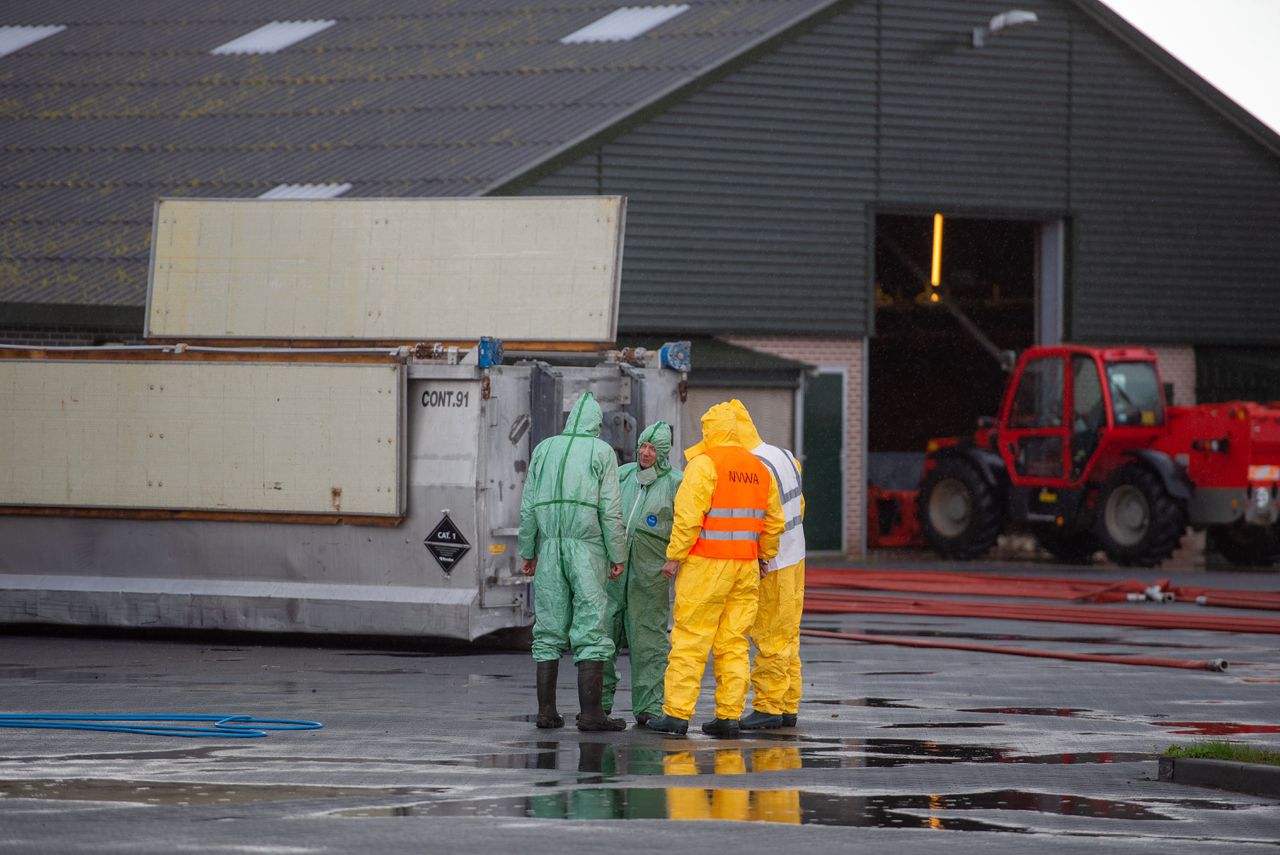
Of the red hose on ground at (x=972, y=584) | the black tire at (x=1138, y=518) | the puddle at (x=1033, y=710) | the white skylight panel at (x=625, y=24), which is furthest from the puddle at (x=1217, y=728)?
the white skylight panel at (x=625, y=24)

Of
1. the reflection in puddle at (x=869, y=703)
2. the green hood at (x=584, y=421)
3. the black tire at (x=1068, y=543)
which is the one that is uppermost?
the green hood at (x=584, y=421)

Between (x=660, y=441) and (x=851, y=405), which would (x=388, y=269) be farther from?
(x=851, y=405)

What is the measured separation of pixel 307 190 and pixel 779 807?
67.4 ft

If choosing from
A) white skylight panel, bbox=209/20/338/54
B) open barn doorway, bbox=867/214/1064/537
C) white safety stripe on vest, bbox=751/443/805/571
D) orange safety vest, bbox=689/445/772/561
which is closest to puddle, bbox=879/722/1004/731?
white safety stripe on vest, bbox=751/443/805/571

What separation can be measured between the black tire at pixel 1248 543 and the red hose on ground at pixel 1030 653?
10.9 meters

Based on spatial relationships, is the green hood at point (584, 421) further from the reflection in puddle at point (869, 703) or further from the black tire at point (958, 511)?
the black tire at point (958, 511)

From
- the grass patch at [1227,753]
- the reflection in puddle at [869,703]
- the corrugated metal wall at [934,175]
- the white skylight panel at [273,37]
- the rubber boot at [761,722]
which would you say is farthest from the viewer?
the white skylight panel at [273,37]

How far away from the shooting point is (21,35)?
3747cm

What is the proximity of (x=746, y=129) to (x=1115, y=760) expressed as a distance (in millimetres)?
19380

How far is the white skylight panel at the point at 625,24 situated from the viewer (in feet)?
103

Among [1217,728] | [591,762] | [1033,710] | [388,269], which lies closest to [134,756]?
[591,762]

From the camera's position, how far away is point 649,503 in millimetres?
12531

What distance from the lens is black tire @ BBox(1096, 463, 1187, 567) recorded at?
26.9 m

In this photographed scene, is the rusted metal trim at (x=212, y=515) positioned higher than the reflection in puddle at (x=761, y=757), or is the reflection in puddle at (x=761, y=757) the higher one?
the rusted metal trim at (x=212, y=515)
